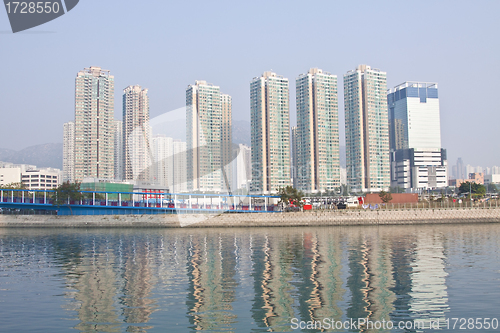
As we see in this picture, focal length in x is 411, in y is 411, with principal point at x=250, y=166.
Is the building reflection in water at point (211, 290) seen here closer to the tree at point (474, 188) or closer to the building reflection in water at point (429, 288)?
the building reflection in water at point (429, 288)

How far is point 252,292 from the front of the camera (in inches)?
606

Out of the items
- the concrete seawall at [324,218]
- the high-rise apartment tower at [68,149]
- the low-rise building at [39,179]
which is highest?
the high-rise apartment tower at [68,149]

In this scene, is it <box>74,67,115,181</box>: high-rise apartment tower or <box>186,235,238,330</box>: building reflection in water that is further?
<box>74,67,115,181</box>: high-rise apartment tower

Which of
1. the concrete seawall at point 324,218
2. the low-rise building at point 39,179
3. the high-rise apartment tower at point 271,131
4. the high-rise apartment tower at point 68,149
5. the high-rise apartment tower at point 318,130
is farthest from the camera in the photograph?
the high-rise apartment tower at point 68,149

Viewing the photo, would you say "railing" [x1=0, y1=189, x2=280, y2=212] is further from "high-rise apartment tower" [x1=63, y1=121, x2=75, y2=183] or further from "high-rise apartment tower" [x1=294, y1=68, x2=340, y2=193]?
"high-rise apartment tower" [x1=63, y1=121, x2=75, y2=183]

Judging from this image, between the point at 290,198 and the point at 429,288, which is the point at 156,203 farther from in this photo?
the point at 429,288

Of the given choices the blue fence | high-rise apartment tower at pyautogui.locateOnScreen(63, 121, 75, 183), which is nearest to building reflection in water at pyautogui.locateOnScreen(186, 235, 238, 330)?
the blue fence

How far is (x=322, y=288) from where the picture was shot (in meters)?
Result: 15.7

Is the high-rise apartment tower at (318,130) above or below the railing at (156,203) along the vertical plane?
above

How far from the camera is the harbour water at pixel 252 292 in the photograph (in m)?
11.8

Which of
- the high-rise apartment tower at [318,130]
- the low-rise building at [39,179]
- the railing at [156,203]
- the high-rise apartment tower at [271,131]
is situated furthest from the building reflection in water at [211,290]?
the low-rise building at [39,179]

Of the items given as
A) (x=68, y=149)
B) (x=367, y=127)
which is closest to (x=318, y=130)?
(x=367, y=127)

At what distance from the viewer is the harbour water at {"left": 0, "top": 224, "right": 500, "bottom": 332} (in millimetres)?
11781

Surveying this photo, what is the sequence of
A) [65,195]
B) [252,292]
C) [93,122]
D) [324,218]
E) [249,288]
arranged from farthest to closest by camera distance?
[93,122]
[65,195]
[324,218]
[249,288]
[252,292]
